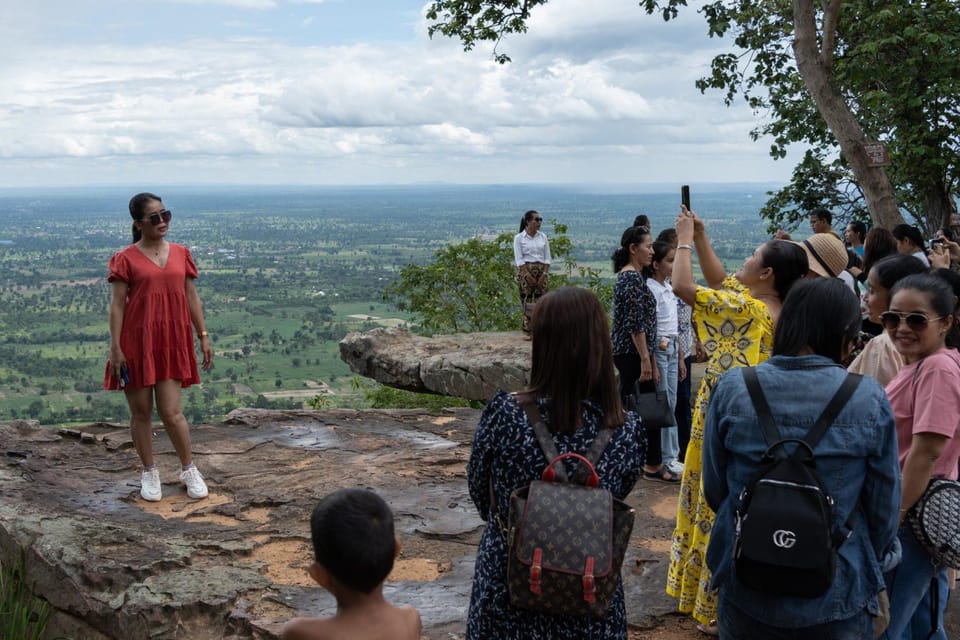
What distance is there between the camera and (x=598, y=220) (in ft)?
352

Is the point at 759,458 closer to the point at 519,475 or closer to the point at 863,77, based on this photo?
the point at 519,475

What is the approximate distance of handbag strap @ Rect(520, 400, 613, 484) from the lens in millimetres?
2340

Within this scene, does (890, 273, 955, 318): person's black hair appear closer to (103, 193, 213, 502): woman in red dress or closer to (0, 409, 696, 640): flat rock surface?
(0, 409, 696, 640): flat rock surface

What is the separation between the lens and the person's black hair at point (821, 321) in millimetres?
2398

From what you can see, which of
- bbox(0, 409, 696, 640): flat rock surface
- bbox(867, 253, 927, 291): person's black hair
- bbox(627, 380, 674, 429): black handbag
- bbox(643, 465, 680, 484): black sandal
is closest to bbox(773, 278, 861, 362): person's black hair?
bbox(867, 253, 927, 291): person's black hair

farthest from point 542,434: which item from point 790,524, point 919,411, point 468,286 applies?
point 468,286

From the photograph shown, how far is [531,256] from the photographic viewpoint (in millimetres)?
10625

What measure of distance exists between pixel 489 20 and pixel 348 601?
7954mm

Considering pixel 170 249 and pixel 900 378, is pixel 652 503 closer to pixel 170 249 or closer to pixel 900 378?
pixel 900 378

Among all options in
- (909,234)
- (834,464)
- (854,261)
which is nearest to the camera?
(834,464)

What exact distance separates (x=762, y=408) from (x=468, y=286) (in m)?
17.0

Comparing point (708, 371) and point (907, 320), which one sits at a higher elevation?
point (907, 320)

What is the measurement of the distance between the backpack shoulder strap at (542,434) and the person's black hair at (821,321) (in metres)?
0.67

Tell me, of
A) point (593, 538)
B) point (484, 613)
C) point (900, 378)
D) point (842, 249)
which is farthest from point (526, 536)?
point (842, 249)
